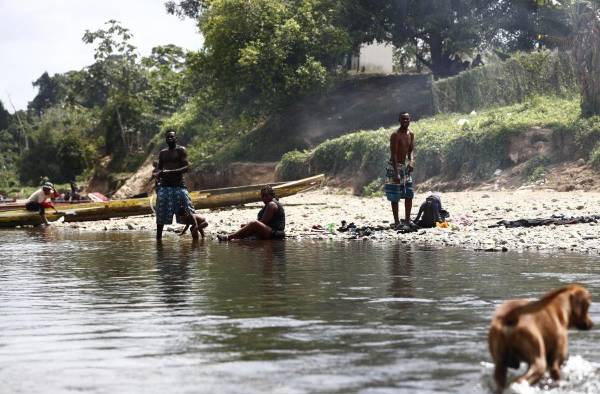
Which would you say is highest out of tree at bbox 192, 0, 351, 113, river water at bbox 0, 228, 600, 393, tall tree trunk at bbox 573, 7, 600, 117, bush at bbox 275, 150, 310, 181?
tree at bbox 192, 0, 351, 113

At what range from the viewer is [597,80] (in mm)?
24750

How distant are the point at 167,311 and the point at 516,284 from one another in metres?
3.60

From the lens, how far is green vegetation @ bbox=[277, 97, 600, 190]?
24.7 m

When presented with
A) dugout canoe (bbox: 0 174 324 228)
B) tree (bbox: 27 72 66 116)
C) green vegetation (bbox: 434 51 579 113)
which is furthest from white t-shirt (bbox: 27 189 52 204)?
tree (bbox: 27 72 66 116)

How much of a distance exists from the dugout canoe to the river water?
10.4 meters

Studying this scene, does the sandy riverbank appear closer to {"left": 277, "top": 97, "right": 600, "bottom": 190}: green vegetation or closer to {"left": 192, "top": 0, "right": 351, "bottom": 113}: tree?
{"left": 277, "top": 97, "right": 600, "bottom": 190}: green vegetation

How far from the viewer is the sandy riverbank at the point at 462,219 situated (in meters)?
14.3

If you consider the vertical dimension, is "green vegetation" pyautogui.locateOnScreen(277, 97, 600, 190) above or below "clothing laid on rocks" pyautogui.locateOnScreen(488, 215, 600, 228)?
above

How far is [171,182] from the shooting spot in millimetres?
16328

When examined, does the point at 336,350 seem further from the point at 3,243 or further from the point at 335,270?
the point at 3,243

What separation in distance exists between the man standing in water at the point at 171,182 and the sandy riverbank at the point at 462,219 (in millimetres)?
2005

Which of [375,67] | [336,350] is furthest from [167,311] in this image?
[375,67]

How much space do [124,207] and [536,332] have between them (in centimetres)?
2054

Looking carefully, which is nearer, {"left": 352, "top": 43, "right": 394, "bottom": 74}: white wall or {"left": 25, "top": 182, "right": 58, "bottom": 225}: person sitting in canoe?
{"left": 25, "top": 182, "right": 58, "bottom": 225}: person sitting in canoe
